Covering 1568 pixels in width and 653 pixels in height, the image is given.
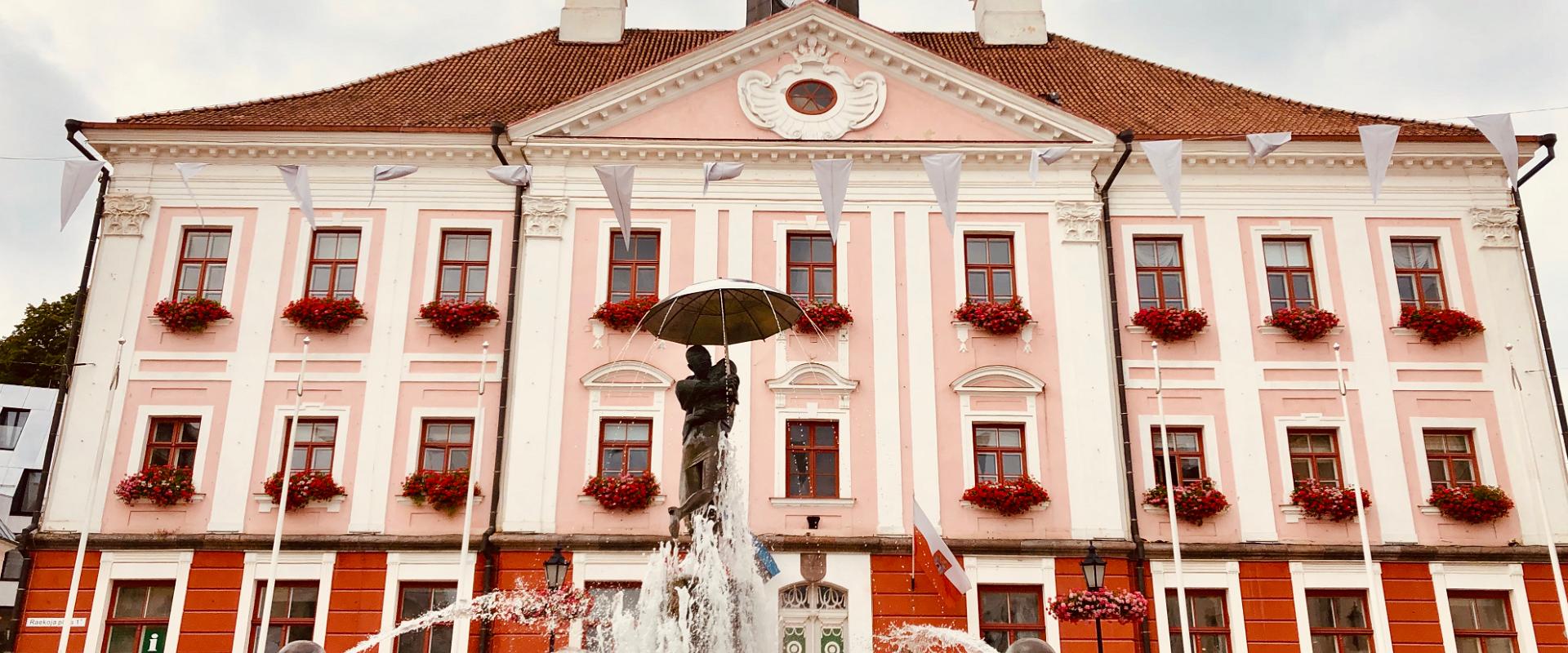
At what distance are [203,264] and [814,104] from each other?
414 inches

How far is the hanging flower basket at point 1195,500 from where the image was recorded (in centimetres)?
1816

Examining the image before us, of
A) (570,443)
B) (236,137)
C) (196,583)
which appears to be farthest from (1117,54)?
(196,583)

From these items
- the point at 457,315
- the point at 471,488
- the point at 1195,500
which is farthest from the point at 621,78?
the point at 1195,500

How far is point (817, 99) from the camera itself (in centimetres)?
2084

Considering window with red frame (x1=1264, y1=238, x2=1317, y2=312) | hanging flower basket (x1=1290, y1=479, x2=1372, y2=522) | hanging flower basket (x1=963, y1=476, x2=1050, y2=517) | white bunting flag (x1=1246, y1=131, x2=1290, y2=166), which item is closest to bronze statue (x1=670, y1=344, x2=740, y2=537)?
hanging flower basket (x1=963, y1=476, x2=1050, y2=517)

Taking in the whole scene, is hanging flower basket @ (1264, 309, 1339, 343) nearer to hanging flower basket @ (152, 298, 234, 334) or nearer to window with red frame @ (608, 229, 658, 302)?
window with red frame @ (608, 229, 658, 302)

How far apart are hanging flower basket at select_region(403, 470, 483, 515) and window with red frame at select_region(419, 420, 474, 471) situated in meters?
0.43

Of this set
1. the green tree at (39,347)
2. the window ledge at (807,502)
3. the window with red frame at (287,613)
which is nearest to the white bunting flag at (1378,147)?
the window ledge at (807,502)

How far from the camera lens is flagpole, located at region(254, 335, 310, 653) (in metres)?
17.1

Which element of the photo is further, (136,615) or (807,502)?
(807,502)

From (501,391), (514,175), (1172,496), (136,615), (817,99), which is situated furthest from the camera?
(817,99)

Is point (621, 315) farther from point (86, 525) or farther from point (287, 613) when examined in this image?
point (86, 525)

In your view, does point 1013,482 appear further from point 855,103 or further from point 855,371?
point 855,103

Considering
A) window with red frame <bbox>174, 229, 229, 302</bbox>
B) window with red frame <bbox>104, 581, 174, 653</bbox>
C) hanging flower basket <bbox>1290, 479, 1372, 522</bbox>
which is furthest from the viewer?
window with red frame <bbox>174, 229, 229, 302</bbox>
